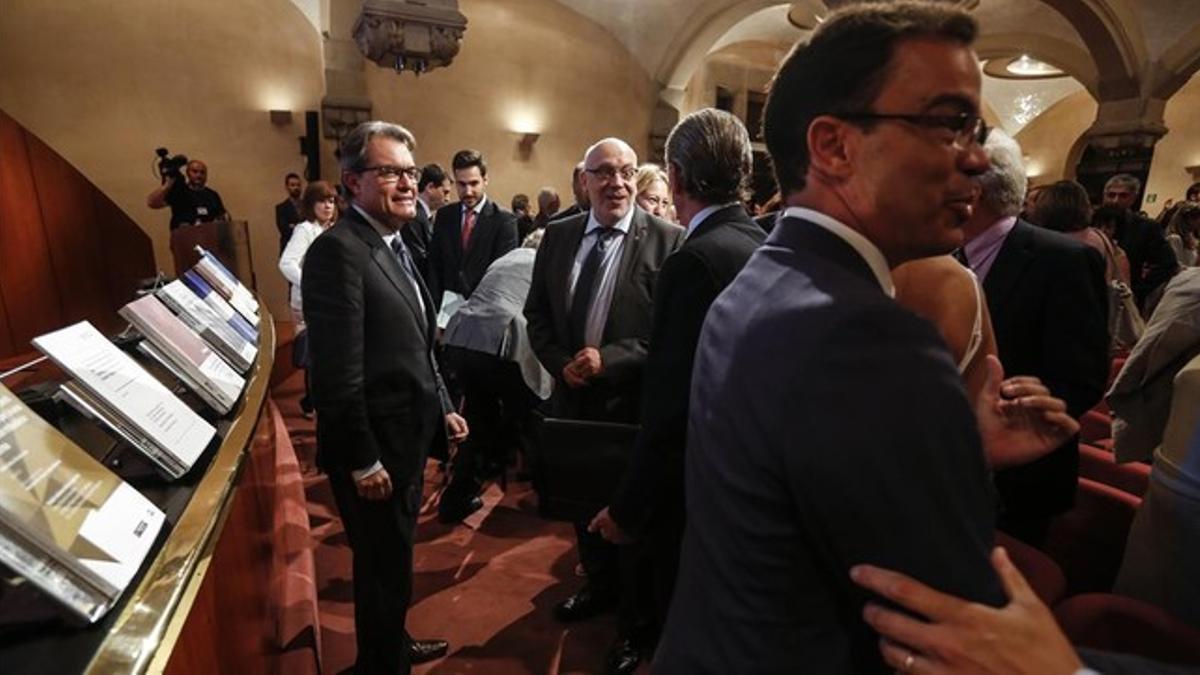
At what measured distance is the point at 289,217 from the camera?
6.71 m

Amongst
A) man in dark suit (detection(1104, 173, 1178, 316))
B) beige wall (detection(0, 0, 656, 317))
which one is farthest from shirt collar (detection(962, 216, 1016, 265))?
beige wall (detection(0, 0, 656, 317))

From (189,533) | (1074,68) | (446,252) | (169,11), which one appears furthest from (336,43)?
(1074,68)

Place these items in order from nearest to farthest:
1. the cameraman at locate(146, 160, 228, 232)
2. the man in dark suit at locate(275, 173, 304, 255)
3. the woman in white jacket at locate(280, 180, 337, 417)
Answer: the woman in white jacket at locate(280, 180, 337, 417) → the cameraman at locate(146, 160, 228, 232) → the man in dark suit at locate(275, 173, 304, 255)

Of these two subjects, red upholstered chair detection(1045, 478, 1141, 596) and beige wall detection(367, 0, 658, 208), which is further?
beige wall detection(367, 0, 658, 208)

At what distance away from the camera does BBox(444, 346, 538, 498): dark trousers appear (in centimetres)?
333

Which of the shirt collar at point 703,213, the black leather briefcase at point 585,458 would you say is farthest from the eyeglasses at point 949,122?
the black leather briefcase at point 585,458

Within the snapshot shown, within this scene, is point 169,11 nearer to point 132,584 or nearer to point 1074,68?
point 132,584

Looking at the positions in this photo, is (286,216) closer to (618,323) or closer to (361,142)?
(361,142)

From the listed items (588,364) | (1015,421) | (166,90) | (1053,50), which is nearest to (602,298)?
(588,364)

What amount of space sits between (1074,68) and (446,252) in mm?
10774

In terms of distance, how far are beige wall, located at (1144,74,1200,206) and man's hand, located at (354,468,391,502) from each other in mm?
15973

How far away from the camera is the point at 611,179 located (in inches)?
95.1

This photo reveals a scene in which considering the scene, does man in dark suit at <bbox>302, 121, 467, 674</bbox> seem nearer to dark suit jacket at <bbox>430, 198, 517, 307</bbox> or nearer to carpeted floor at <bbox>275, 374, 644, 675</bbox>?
carpeted floor at <bbox>275, 374, 644, 675</bbox>

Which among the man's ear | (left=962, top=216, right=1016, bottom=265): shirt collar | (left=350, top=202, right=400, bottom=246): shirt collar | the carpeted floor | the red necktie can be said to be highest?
the man's ear
